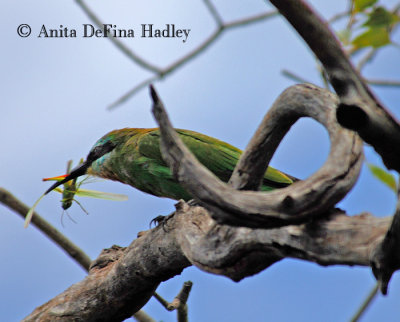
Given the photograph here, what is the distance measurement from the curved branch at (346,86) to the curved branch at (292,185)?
211mm

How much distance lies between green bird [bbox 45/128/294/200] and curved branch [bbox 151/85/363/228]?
211 centimetres

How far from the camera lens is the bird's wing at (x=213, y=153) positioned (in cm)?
476

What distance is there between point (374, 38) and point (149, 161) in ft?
9.63

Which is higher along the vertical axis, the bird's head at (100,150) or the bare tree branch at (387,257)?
the bird's head at (100,150)

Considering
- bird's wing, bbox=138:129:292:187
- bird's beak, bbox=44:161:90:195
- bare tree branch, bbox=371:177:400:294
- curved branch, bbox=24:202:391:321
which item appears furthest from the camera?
bird's beak, bbox=44:161:90:195

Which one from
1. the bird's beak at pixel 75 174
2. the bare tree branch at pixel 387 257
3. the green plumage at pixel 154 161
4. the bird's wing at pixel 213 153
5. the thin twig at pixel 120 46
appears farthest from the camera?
the bird's beak at pixel 75 174

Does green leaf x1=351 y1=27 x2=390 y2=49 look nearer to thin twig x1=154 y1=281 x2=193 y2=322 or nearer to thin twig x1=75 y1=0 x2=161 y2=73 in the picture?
thin twig x1=75 y1=0 x2=161 y2=73

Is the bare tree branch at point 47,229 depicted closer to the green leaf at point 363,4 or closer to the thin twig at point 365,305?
the thin twig at point 365,305

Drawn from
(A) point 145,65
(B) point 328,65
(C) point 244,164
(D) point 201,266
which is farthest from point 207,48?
(B) point 328,65

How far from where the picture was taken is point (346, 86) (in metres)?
2.12

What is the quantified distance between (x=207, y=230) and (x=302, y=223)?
0.74 meters

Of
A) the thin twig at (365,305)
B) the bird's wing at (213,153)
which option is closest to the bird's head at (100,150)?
the bird's wing at (213,153)

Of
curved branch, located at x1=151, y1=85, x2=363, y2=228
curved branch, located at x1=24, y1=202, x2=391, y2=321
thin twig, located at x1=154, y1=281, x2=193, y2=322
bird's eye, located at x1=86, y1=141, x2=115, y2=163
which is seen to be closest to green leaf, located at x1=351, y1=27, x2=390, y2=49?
curved branch, located at x1=151, y1=85, x2=363, y2=228

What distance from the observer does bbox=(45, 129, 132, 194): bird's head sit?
588 centimetres
